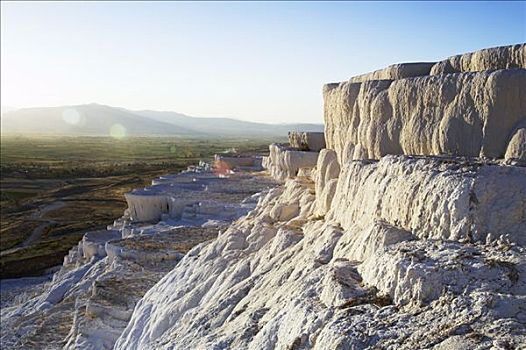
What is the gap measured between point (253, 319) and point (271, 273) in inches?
70.6

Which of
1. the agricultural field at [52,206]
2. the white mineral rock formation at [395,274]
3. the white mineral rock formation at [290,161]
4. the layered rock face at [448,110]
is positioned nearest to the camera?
the white mineral rock formation at [395,274]

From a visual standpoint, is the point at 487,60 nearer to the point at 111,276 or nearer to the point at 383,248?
the point at 383,248

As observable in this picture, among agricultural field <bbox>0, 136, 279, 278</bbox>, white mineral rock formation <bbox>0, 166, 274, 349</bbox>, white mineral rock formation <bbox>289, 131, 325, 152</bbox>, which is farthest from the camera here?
agricultural field <bbox>0, 136, 279, 278</bbox>

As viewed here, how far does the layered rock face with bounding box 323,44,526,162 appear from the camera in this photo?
7.14 meters

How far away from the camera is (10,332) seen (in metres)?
15.7

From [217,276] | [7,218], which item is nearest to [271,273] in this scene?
[217,276]

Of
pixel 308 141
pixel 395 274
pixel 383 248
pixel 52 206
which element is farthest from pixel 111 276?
pixel 52 206

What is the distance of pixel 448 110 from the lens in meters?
7.76

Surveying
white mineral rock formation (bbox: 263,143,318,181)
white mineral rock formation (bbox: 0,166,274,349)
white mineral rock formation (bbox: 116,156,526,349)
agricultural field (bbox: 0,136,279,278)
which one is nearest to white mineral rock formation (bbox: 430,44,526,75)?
white mineral rock formation (bbox: 116,156,526,349)

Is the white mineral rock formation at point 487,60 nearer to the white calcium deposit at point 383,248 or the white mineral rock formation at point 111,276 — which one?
the white calcium deposit at point 383,248

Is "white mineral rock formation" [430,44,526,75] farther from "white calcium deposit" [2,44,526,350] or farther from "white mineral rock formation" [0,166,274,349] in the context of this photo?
"white mineral rock formation" [0,166,274,349]

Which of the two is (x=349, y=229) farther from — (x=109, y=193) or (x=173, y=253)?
(x=109, y=193)

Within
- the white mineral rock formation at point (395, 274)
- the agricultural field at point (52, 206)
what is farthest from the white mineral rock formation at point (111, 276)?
the agricultural field at point (52, 206)

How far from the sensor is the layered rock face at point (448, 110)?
Answer: 714cm
